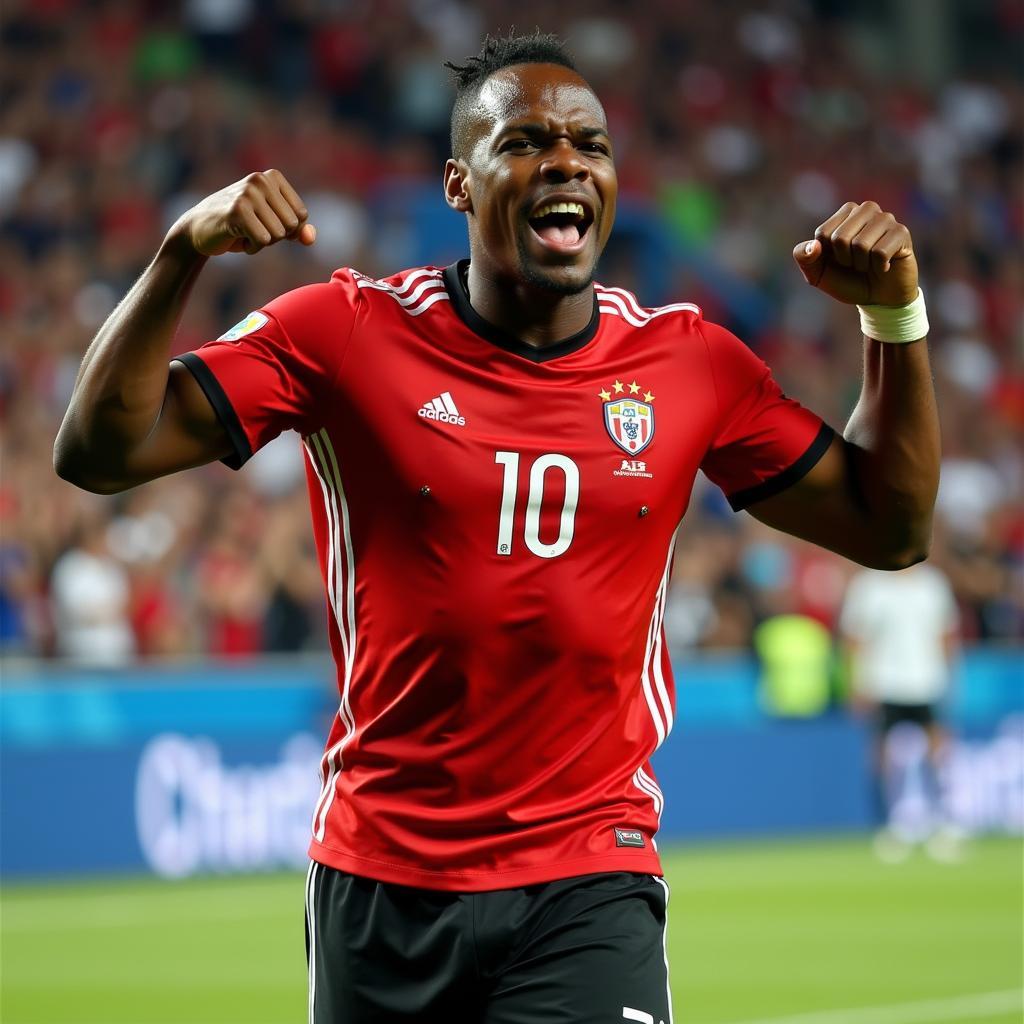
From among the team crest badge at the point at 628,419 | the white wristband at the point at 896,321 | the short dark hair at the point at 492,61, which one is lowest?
the team crest badge at the point at 628,419

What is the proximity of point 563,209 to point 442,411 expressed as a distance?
17.2 inches

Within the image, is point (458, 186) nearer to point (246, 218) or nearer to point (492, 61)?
point (492, 61)

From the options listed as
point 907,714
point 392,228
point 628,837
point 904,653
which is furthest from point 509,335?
point 392,228

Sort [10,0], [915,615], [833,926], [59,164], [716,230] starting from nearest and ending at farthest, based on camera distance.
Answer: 1. [833,926]
2. [915,615]
3. [59,164]
4. [10,0]
5. [716,230]

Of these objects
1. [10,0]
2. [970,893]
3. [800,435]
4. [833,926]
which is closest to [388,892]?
[800,435]

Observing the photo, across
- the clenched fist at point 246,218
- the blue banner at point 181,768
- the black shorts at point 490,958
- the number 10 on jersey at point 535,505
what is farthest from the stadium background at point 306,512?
the clenched fist at point 246,218

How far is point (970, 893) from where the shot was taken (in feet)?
41.7

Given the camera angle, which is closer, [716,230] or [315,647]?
[315,647]

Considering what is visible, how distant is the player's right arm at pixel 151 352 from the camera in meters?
3.69

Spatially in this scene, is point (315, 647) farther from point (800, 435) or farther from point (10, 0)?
point (800, 435)

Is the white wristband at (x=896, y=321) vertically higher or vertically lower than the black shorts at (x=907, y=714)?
higher

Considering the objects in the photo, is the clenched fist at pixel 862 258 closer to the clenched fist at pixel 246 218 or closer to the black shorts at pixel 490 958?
the clenched fist at pixel 246 218

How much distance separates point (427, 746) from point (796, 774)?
41.7ft

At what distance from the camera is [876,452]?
431cm
